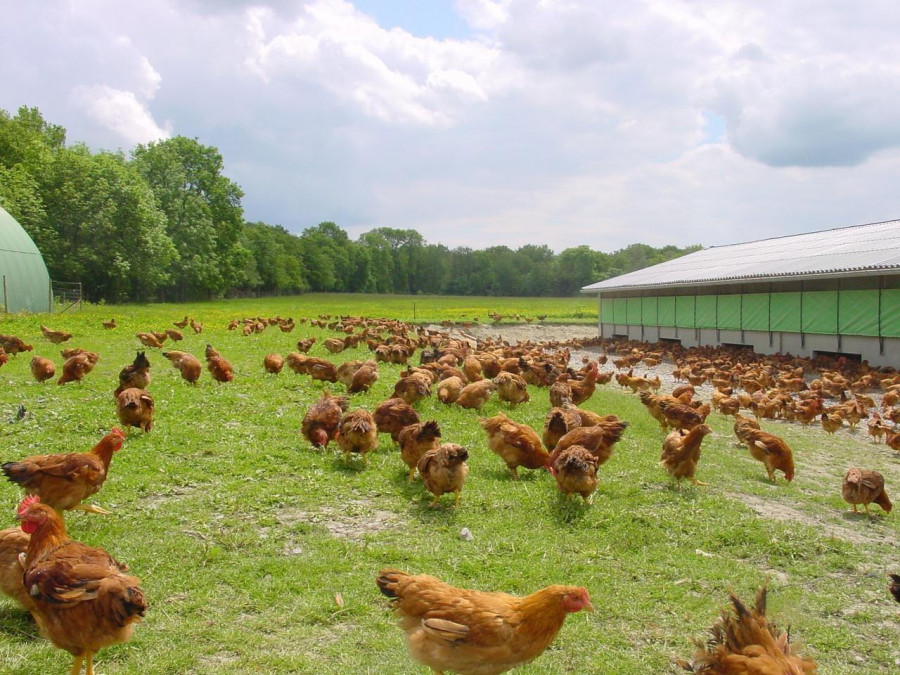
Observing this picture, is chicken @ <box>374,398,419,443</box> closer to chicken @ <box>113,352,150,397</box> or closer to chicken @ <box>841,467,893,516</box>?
chicken @ <box>113,352,150,397</box>

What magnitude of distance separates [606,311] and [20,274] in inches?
1514

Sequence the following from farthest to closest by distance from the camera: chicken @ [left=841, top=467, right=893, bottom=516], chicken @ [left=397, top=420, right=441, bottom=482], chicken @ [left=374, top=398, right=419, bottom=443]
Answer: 1. chicken @ [left=374, top=398, right=419, bottom=443]
2. chicken @ [left=841, top=467, right=893, bottom=516]
3. chicken @ [left=397, top=420, right=441, bottom=482]

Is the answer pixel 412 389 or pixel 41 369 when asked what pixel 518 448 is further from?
pixel 41 369

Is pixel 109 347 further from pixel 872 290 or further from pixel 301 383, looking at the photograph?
pixel 872 290

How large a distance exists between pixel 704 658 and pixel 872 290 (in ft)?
90.8

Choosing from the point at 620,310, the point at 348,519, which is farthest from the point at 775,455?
the point at 620,310

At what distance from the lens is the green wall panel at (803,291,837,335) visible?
27812mm

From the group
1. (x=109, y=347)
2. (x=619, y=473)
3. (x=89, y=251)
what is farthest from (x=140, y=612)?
(x=89, y=251)

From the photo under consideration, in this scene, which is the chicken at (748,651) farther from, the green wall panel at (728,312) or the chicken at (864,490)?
the green wall panel at (728,312)

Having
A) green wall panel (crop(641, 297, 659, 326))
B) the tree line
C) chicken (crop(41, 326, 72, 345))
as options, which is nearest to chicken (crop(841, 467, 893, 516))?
chicken (crop(41, 326, 72, 345))

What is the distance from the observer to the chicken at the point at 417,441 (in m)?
8.30

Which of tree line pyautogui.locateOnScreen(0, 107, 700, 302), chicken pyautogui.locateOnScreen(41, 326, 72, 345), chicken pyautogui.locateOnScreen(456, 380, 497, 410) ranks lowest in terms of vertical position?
chicken pyautogui.locateOnScreen(456, 380, 497, 410)

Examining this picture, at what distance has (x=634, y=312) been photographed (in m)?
44.3

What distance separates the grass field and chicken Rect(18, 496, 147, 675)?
43 centimetres
